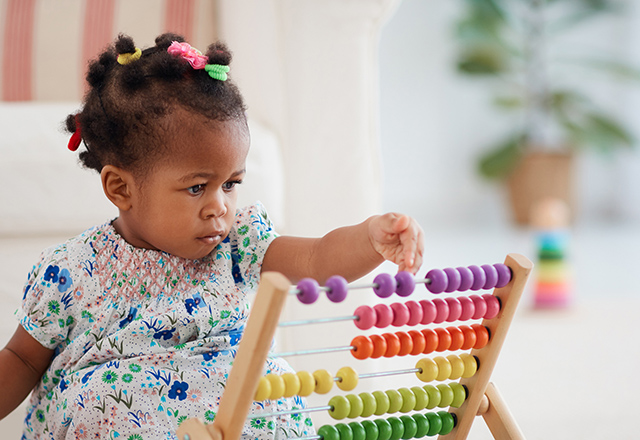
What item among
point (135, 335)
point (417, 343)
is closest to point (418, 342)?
point (417, 343)

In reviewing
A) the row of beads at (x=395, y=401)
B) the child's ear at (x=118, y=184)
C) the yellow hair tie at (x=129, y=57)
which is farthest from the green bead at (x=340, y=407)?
the yellow hair tie at (x=129, y=57)

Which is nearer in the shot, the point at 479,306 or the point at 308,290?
the point at 308,290

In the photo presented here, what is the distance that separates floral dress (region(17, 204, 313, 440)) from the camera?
837mm

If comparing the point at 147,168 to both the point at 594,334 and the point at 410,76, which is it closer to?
the point at 594,334

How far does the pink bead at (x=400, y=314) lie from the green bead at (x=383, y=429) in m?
0.12

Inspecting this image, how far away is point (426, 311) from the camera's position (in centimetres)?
78

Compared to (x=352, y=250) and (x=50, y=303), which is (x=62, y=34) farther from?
(x=352, y=250)

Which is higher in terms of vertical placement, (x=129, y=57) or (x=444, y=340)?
(x=129, y=57)

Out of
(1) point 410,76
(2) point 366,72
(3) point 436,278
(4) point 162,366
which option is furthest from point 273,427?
(1) point 410,76

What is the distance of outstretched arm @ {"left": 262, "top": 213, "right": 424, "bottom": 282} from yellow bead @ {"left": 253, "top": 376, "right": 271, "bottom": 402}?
0.59 ft

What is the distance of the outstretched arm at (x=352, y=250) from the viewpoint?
751 millimetres

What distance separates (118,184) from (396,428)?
1.40 feet

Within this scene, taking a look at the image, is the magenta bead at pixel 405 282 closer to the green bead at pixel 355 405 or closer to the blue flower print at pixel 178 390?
the green bead at pixel 355 405

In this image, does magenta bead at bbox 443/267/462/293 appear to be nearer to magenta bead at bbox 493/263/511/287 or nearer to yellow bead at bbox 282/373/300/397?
magenta bead at bbox 493/263/511/287
